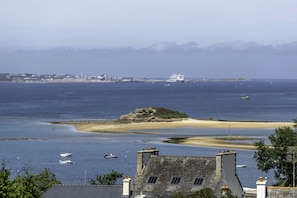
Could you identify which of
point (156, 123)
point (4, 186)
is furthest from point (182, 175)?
point (156, 123)

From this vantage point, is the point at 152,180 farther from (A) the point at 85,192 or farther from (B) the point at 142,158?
(A) the point at 85,192

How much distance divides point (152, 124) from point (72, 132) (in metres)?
20.6

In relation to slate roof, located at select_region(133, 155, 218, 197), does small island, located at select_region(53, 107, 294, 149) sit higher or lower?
lower

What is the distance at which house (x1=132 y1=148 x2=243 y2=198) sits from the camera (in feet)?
149

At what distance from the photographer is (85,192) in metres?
44.7

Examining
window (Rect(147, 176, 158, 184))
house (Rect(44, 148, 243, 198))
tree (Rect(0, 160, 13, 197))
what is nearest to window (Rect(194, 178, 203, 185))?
house (Rect(44, 148, 243, 198))

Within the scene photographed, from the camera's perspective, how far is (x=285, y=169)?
56594 mm

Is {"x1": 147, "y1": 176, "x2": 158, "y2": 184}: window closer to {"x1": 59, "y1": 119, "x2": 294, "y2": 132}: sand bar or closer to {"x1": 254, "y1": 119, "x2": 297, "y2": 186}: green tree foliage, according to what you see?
{"x1": 254, "y1": 119, "x2": 297, "y2": 186}: green tree foliage

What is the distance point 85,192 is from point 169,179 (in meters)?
4.32

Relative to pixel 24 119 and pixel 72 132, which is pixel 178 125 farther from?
pixel 24 119

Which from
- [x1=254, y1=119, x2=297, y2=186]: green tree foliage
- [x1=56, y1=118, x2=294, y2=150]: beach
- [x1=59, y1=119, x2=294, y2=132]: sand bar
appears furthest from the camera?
[x1=59, y1=119, x2=294, y2=132]: sand bar

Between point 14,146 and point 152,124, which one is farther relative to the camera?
point 152,124

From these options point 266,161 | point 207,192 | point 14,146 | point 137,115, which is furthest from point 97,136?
point 207,192

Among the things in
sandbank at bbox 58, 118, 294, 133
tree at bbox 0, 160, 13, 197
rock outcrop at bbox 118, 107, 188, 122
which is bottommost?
sandbank at bbox 58, 118, 294, 133
